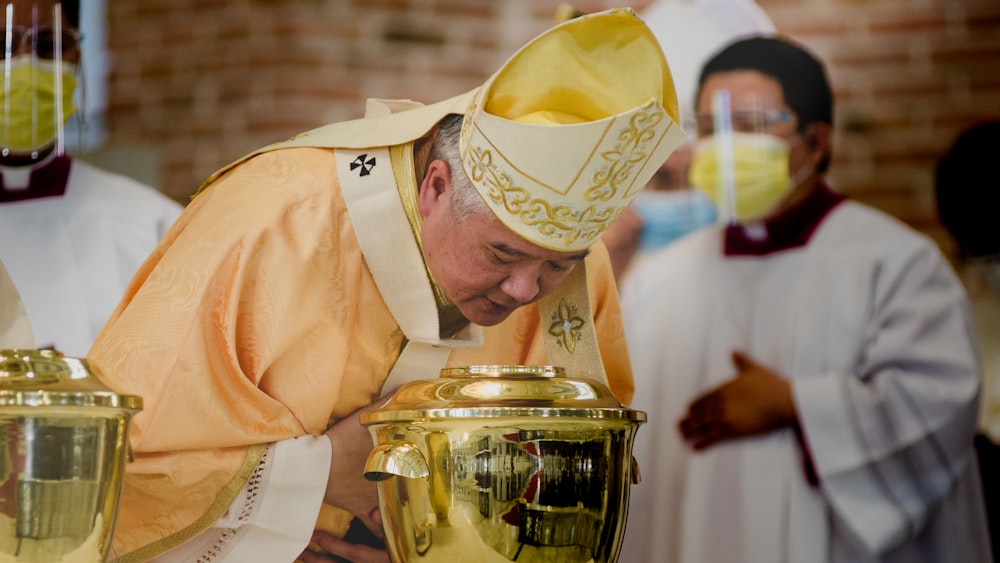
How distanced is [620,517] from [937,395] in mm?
1464

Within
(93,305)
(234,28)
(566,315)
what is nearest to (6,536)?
(93,305)

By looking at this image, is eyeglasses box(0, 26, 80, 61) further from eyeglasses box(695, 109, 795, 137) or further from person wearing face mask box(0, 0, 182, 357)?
eyeglasses box(695, 109, 795, 137)

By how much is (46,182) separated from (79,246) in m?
0.13

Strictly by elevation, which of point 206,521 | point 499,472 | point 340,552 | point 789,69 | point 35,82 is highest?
point 789,69

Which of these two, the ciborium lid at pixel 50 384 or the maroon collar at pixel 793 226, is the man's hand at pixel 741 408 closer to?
the maroon collar at pixel 793 226

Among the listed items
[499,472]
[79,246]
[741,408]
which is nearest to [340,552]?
[499,472]

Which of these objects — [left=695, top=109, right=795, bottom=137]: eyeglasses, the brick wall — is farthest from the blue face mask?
the brick wall

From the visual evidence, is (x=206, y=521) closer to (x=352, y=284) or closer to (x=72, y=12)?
(x=352, y=284)

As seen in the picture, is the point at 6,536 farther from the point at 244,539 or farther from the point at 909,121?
the point at 909,121

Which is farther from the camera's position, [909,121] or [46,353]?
[909,121]

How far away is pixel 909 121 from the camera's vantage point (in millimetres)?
3424

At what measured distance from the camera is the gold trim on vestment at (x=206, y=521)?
201 cm

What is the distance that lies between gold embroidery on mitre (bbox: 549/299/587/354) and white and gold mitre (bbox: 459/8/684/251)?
20cm

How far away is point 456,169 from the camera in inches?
87.3
